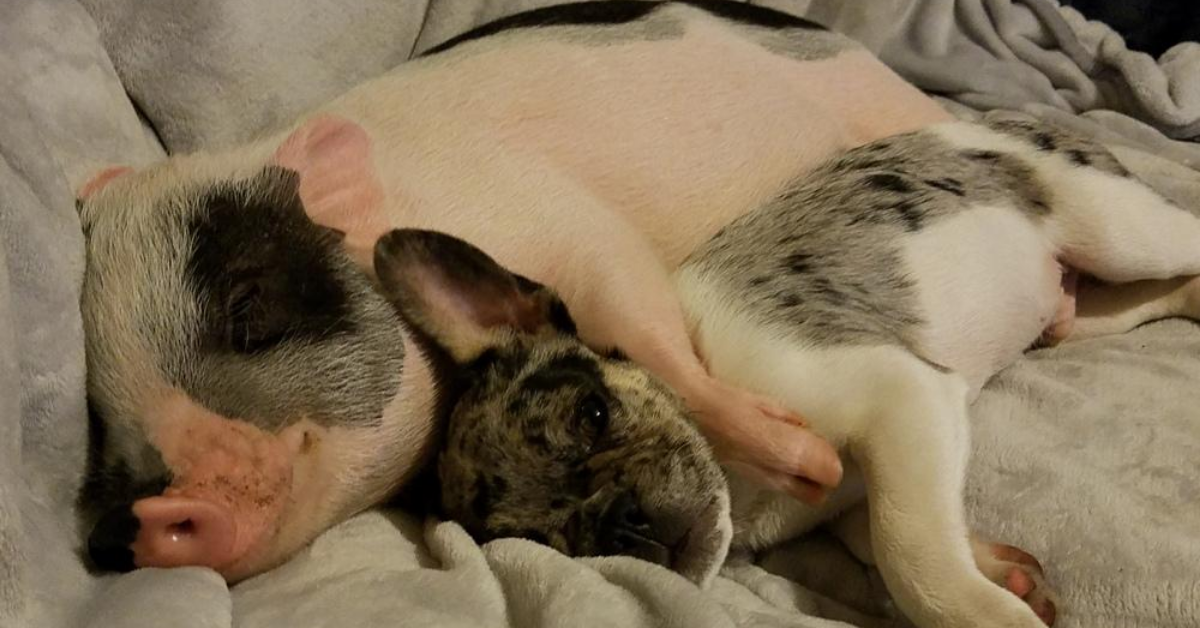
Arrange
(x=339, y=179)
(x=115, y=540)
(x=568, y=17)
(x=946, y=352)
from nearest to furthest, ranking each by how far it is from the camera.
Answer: (x=115, y=540)
(x=339, y=179)
(x=946, y=352)
(x=568, y=17)

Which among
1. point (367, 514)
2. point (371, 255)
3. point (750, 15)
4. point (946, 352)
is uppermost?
Answer: point (750, 15)

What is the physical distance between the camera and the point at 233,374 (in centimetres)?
157

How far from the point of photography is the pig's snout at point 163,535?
4.72 ft

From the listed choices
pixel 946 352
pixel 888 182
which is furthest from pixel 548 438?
pixel 888 182

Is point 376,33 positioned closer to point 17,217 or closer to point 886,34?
point 17,217

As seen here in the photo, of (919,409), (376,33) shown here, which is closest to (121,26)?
(376,33)

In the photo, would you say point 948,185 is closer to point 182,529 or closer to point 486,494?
point 486,494

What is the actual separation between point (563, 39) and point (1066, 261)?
3.27 ft

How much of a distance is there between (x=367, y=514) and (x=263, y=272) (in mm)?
375

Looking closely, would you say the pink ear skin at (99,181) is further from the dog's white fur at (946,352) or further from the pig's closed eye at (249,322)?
the dog's white fur at (946,352)

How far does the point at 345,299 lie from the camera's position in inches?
66.0

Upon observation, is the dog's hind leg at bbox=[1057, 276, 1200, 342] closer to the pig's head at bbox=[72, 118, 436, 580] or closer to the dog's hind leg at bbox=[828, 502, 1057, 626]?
the dog's hind leg at bbox=[828, 502, 1057, 626]

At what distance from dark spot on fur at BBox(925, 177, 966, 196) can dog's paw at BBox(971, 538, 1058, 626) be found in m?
0.68

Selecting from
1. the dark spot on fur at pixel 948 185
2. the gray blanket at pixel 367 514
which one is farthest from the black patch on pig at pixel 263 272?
the dark spot on fur at pixel 948 185
